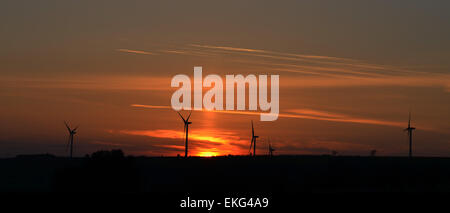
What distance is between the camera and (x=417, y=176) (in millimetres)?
189500
